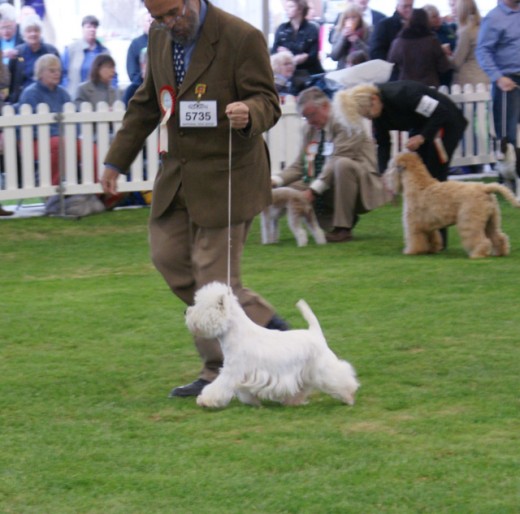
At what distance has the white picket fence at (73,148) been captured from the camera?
12227 millimetres

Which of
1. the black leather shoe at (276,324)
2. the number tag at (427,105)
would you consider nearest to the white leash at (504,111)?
the number tag at (427,105)

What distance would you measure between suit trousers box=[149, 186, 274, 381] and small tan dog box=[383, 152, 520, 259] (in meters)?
4.06

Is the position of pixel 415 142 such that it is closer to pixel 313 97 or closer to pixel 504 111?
pixel 313 97

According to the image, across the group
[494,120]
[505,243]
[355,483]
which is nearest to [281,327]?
[355,483]

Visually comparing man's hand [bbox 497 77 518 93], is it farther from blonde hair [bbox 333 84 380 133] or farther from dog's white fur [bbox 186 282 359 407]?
dog's white fur [bbox 186 282 359 407]

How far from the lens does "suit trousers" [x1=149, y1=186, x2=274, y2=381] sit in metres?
5.50

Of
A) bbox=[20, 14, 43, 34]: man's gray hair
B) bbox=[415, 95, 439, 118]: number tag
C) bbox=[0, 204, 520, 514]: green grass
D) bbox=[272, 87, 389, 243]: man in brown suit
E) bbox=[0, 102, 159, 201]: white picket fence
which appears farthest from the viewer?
bbox=[20, 14, 43, 34]: man's gray hair

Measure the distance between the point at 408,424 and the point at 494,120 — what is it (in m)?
8.79

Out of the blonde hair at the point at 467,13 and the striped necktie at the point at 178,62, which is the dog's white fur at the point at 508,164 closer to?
the blonde hair at the point at 467,13

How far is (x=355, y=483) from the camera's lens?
14.2ft

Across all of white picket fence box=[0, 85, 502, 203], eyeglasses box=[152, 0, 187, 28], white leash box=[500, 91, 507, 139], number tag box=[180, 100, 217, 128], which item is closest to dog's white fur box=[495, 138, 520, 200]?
white leash box=[500, 91, 507, 139]

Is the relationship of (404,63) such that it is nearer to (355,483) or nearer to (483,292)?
(483,292)

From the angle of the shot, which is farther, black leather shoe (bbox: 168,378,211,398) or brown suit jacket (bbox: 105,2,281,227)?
black leather shoe (bbox: 168,378,211,398)

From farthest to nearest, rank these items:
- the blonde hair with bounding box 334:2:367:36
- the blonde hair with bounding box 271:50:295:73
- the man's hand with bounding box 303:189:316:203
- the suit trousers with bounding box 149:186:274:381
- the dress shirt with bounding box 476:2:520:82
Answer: the blonde hair with bounding box 334:2:367:36
the blonde hair with bounding box 271:50:295:73
the dress shirt with bounding box 476:2:520:82
the man's hand with bounding box 303:189:316:203
the suit trousers with bounding box 149:186:274:381
